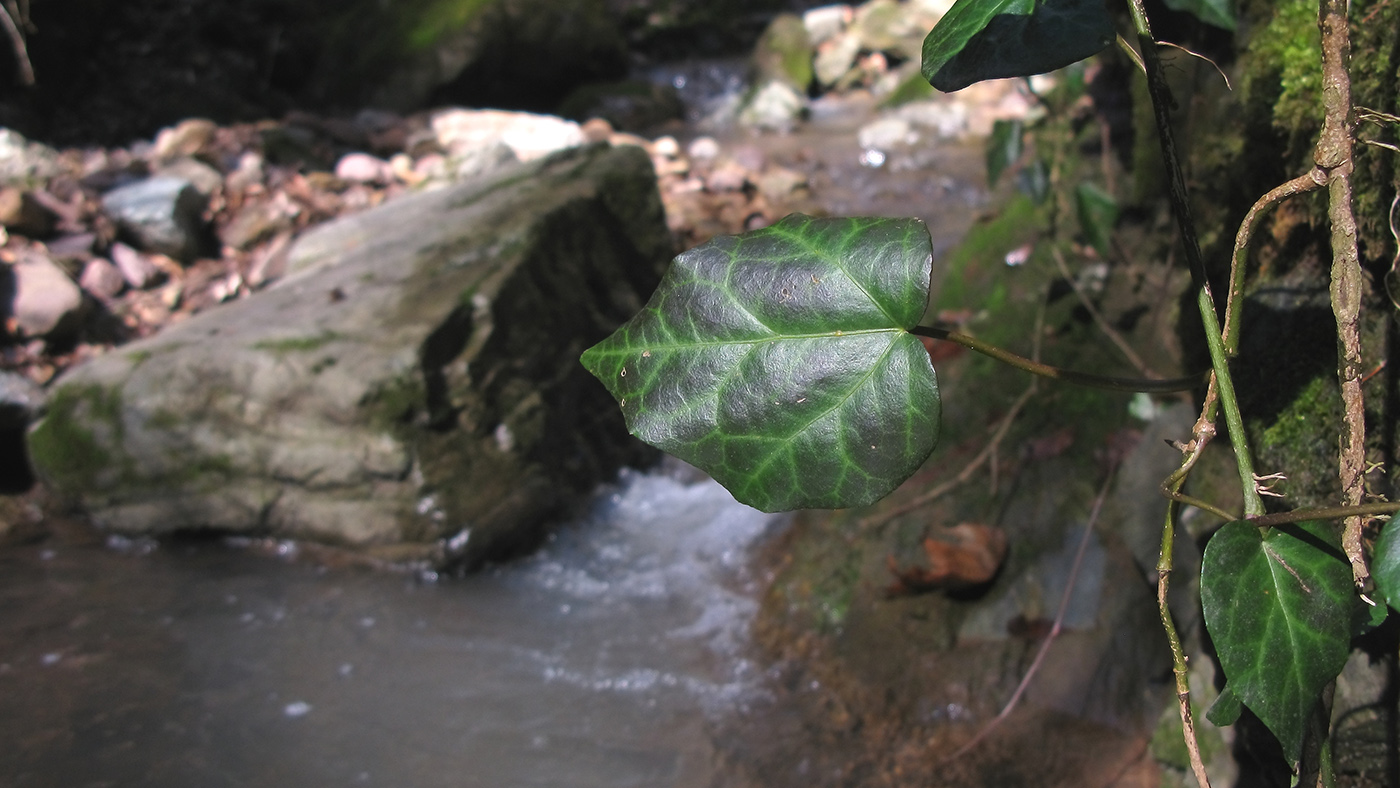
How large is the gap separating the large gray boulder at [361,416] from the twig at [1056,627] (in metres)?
1.43

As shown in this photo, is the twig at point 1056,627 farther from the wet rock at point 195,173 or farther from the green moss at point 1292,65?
the wet rock at point 195,173

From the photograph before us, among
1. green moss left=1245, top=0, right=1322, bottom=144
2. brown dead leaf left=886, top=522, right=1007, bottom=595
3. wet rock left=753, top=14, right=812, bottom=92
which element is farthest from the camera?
wet rock left=753, top=14, right=812, bottom=92

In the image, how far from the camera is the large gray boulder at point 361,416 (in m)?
2.50

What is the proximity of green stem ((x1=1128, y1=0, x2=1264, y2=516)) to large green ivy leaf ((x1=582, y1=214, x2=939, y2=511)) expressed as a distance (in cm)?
26

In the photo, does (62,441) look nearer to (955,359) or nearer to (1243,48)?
(955,359)

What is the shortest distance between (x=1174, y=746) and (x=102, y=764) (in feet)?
6.56

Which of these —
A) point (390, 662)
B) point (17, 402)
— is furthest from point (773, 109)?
point (390, 662)

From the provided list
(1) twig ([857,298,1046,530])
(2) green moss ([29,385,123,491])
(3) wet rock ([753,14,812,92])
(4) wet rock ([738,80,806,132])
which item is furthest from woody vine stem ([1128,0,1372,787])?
(3) wet rock ([753,14,812,92])

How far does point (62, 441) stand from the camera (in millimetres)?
2664

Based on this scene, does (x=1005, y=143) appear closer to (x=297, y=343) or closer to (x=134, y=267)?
(x=297, y=343)

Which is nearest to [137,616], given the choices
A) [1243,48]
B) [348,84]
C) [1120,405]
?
[1120,405]

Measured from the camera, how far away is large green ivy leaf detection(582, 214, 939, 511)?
0.80 metres

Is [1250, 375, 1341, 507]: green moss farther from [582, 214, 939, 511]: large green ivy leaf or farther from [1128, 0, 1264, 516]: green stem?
[582, 214, 939, 511]: large green ivy leaf

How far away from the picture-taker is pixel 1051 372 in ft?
2.70
